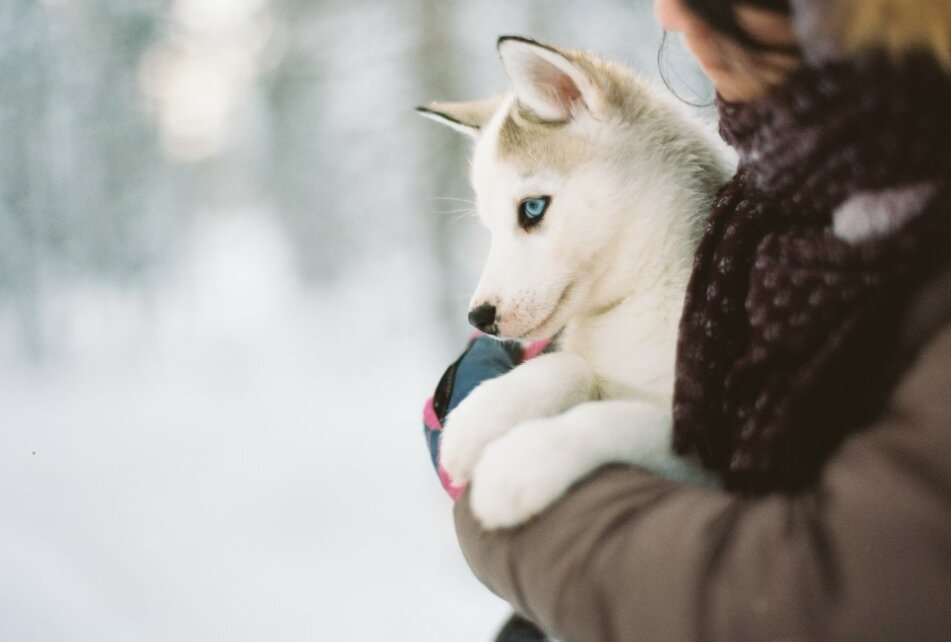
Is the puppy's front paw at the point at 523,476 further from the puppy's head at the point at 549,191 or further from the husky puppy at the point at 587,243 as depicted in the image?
the puppy's head at the point at 549,191

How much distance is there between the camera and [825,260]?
55cm

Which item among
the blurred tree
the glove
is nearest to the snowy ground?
the blurred tree

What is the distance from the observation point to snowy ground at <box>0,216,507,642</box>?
75.7 inches

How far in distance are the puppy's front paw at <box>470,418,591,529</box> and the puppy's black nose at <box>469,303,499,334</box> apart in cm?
30

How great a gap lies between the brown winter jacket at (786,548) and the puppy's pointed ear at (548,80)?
0.59m

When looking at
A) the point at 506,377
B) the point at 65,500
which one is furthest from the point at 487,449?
the point at 65,500

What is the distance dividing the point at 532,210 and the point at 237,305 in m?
3.00

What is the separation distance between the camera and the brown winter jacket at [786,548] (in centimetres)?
43

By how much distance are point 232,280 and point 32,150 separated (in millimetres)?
1091

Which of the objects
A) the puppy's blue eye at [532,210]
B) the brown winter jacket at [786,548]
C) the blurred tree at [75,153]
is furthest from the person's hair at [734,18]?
the blurred tree at [75,153]

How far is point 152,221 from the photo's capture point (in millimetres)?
3623

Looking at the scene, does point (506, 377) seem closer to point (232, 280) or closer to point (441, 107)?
point (441, 107)

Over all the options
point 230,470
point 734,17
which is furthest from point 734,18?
point 230,470

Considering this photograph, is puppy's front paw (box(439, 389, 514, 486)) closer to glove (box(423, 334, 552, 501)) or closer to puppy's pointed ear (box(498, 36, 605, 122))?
glove (box(423, 334, 552, 501))
